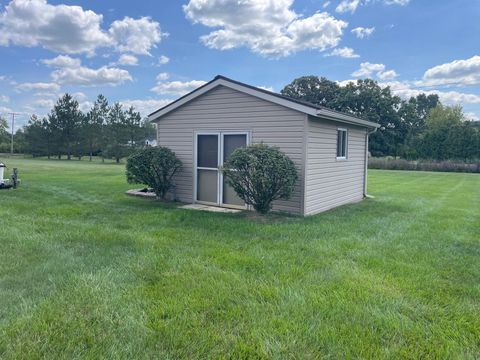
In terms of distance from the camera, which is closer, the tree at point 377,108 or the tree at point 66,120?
the tree at point 377,108

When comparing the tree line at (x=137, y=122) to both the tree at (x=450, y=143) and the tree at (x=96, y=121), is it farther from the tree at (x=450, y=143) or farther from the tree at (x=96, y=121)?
the tree at (x=450, y=143)

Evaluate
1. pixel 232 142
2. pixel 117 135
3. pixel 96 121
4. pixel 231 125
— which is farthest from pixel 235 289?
pixel 96 121

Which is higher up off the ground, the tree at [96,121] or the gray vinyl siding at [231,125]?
the tree at [96,121]

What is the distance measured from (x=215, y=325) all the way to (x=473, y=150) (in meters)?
33.8

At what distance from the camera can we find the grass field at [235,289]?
2.52 m

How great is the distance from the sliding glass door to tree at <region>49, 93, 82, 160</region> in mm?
38876

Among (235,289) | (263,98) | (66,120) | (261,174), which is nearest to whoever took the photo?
(235,289)

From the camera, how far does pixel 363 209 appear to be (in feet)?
27.9

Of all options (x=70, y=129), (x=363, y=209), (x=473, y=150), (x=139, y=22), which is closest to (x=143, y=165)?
(x=363, y=209)

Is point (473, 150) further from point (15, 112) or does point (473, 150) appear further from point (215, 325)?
point (15, 112)

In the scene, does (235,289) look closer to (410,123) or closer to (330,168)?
(330,168)

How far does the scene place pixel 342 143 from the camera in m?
9.27

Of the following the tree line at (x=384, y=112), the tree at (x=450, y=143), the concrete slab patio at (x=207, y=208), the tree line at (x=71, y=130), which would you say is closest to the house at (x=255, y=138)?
the concrete slab patio at (x=207, y=208)

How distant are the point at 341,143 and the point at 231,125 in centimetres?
308
